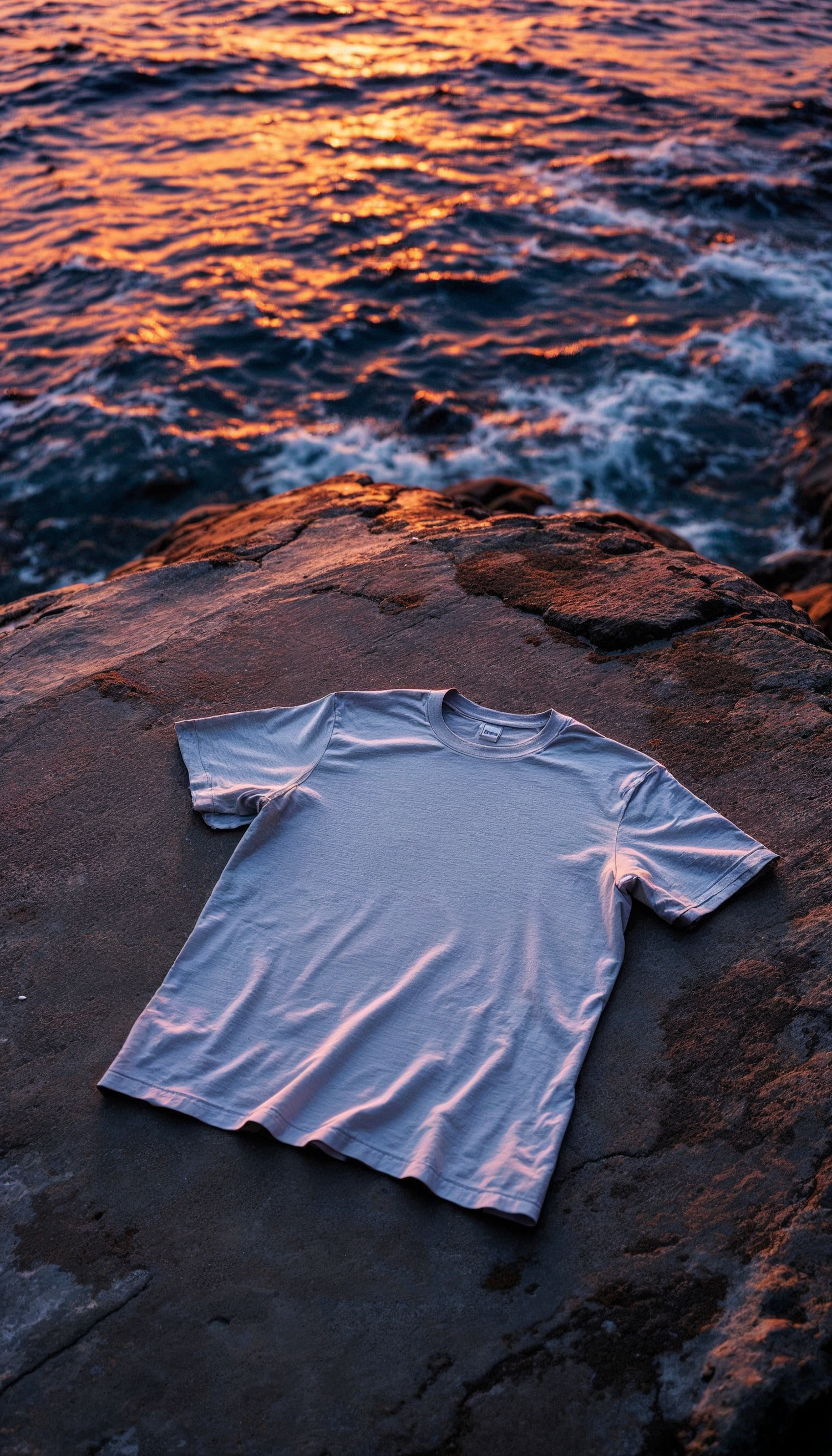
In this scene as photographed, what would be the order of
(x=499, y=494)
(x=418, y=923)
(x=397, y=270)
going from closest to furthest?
(x=418, y=923), (x=499, y=494), (x=397, y=270)

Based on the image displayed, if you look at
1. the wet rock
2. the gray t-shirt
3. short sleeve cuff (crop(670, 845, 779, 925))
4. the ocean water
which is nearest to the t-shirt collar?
the gray t-shirt

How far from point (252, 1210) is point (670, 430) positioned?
6952 mm

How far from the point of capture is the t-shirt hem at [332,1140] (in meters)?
2.15

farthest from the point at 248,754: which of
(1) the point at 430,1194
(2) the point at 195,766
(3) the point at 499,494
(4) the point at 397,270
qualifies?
(4) the point at 397,270

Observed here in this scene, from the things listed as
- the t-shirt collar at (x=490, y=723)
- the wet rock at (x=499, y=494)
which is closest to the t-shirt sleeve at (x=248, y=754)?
the t-shirt collar at (x=490, y=723)

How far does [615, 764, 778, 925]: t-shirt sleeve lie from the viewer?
2684 mm

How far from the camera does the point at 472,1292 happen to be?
6.84 ft

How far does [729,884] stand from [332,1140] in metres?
1.20

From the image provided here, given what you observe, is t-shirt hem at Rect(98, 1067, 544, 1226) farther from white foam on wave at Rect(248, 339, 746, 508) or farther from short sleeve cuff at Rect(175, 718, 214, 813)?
white foam on wave at Rect(248, 339, 746, 508)

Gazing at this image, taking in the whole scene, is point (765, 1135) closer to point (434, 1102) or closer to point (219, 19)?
point (434, 1102)

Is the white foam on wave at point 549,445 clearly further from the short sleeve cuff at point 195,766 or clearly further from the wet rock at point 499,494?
the short sleeve cuff at point 195,766

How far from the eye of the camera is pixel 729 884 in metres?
2.72

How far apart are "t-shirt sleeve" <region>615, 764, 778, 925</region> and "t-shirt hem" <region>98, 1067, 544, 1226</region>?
0.85 meters

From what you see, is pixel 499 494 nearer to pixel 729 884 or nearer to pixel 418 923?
pixel 729 884
